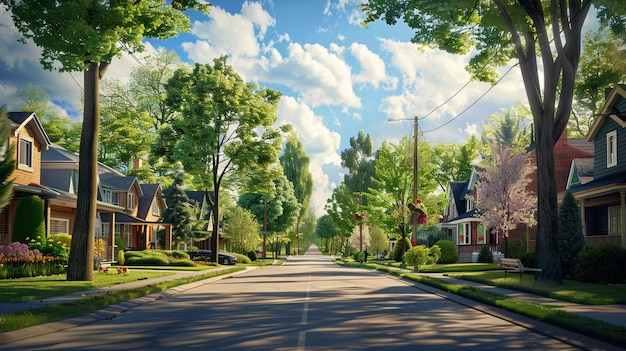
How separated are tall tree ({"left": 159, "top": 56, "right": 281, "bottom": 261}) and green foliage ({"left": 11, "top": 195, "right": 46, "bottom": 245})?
17.6 meters

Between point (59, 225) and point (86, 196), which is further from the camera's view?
point (59, 225)

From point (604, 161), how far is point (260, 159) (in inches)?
993

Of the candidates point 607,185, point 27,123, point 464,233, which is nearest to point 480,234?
point 464,233

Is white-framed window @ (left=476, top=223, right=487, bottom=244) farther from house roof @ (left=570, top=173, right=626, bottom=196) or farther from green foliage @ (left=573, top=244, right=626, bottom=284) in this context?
green foliage @ (left=573, top=244, right=626, bottom=284)

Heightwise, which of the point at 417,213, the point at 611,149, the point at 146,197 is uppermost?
the point at 611,149

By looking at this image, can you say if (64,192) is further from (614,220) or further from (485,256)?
(614,220)

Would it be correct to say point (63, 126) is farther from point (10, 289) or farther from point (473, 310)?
point (473, 310)

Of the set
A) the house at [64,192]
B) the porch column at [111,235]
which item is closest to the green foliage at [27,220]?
the house at [64,192]

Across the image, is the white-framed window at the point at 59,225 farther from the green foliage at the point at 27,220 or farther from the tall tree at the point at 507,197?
the tall tree at the point at 507,197

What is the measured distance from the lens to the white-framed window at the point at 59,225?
40019 mm

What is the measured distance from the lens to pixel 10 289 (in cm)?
1997

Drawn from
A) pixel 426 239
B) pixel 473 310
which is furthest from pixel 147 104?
pixel 473 310

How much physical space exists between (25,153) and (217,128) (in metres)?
16.6

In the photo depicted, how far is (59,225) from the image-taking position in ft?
134
